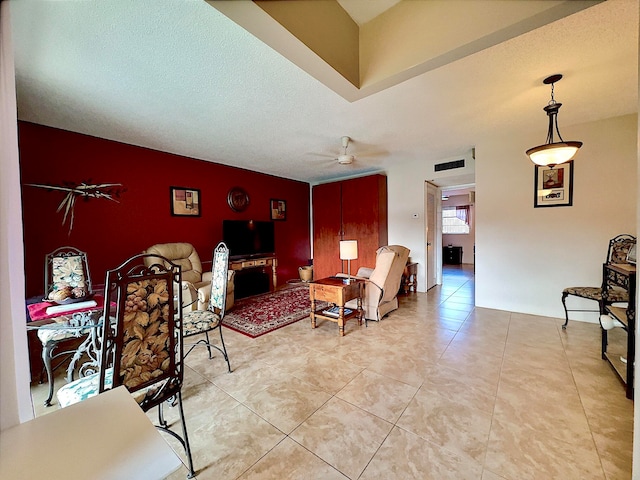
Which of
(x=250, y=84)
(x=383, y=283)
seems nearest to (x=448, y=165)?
(x=383, y=283)

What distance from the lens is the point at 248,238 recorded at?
504 cm

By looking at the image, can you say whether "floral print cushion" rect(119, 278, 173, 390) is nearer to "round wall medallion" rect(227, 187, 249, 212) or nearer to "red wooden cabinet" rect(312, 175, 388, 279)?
"round wall medallion" rect(227, 187, 249, 212)

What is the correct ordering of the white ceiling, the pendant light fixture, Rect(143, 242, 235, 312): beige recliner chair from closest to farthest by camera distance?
the white ceiling < the pendant light fixture < Rect(143, 242, 235, 312): beige recliner chair

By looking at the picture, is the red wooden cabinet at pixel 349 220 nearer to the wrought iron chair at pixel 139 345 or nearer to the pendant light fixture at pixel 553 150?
the pendant light fixture at pixel 553 150

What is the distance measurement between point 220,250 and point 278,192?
149 inches

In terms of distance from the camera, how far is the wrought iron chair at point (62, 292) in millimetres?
1899

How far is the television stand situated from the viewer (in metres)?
4.65

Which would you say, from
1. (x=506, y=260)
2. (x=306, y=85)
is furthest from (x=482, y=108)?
(x=506, y=260)

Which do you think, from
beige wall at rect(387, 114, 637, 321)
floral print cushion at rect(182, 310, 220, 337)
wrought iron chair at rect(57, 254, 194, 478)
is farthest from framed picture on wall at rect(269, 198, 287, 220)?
wrought iron chair at rect(57, 254, 194, 478)

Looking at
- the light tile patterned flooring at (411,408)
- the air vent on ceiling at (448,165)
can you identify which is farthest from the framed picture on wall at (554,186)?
the light tile patterned flooring at (411,408)

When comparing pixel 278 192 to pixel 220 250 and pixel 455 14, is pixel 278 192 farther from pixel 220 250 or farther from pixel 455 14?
pixel 455 14

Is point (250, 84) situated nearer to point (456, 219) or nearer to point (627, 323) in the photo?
point (627, 323)

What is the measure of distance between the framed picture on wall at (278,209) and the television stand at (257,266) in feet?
3.77

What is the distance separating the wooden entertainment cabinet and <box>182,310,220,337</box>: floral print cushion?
223 cm
